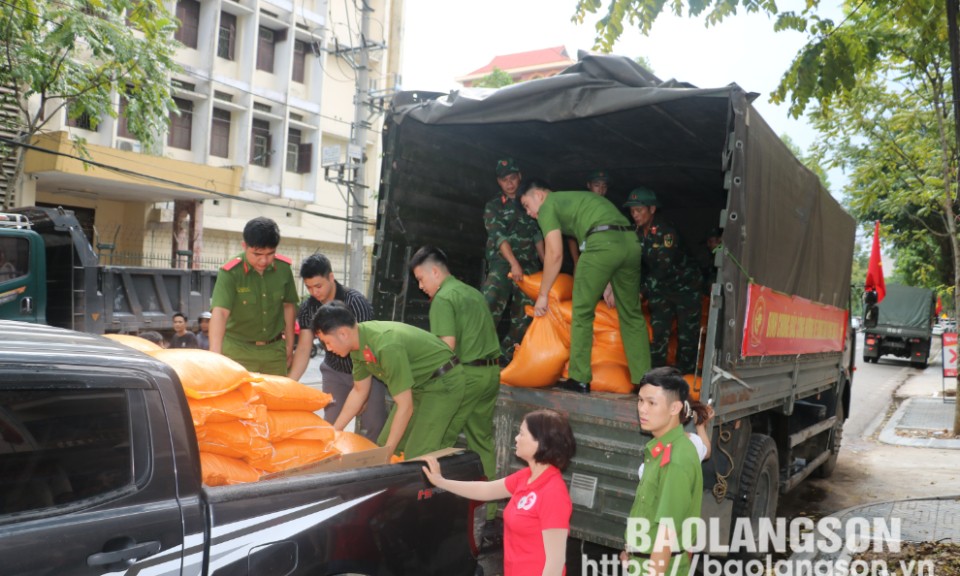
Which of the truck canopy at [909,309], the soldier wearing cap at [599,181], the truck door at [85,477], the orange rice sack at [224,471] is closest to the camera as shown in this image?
the truck door at [85,477]

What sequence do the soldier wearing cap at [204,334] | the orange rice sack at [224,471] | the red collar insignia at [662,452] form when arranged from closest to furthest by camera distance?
the orange rice sack at [224,471] < the red collar insignia at [662,452] < the soldier wearing cap at [204,334]

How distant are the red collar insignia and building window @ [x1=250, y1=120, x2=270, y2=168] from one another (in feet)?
64.2

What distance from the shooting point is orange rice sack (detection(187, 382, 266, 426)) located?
103 inches

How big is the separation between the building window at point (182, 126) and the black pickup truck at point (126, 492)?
17.7 m

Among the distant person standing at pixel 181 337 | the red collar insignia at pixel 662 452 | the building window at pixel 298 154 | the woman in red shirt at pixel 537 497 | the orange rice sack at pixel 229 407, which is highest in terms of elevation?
the building window at pixel 298 154

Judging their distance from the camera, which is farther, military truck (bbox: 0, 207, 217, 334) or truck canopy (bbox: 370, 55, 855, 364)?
military truck (bbox: 0, 207, 217, 334)

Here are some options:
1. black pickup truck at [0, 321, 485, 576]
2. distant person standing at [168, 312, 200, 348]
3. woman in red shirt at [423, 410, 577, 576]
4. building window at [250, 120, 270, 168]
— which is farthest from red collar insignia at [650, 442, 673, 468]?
building window at [250, 120, 270, 168]

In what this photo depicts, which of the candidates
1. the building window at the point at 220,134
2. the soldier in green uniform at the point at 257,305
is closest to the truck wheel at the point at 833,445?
the soldier in green uniform at the point at 257,305

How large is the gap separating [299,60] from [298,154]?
8.83ft

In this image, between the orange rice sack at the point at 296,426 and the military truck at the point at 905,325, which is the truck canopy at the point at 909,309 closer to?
the military truck at the point at 905,325

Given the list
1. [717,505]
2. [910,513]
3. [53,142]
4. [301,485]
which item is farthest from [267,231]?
[53,142]

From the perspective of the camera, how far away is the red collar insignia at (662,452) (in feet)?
8.89

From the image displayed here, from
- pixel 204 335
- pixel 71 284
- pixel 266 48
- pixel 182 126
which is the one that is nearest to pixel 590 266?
pixel 204 335

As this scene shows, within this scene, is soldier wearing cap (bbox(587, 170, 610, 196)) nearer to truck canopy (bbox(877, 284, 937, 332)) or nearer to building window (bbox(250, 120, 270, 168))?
building window (bbox(250, 120, 270, 168))
